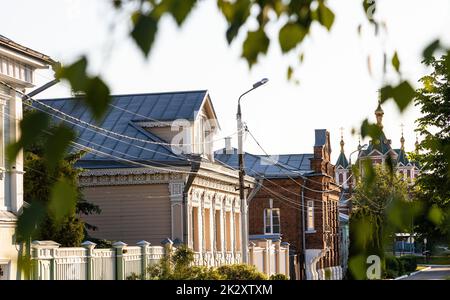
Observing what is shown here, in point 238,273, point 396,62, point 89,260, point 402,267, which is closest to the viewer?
point 396,62

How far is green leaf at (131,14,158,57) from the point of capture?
7.06 ft

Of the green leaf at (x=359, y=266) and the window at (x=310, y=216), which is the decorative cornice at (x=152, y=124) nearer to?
the window at (x=310, y=216)

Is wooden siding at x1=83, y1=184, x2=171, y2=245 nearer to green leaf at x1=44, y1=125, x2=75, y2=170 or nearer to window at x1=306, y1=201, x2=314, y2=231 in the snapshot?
window at x1=306, y1=201, x2=314, y2=231

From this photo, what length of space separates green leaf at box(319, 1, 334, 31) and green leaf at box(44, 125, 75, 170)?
1.14 meters

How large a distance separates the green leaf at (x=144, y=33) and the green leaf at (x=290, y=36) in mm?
737

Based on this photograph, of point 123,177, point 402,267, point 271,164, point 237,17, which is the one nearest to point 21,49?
point 123,177

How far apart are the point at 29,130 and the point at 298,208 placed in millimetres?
52755

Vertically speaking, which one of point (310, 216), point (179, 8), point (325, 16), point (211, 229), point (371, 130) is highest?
point (310, 216)

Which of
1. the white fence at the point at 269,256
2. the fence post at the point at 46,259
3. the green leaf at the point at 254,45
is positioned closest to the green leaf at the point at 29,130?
the green leaf at the point at 254,45

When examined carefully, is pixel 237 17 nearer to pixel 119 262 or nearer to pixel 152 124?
pixel 119 262

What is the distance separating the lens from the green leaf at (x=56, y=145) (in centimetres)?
209

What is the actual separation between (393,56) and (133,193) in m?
32.6

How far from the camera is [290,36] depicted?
9.61 ft
